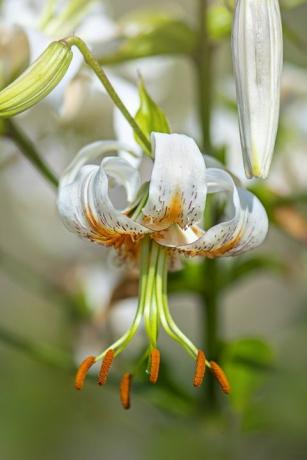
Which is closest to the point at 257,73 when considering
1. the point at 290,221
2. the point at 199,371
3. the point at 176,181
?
the point at 176,181

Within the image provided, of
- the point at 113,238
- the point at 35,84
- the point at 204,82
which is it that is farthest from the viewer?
the point at 204,82

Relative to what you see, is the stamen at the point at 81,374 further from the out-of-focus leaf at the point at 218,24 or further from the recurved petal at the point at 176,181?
the out-of-focus leaf at the point at 218,24

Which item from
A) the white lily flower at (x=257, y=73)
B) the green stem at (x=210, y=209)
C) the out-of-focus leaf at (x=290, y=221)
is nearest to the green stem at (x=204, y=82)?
the green stem at (x=210, y=209)

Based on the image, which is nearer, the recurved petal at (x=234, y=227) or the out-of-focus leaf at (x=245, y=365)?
the recurved petal at (x=234, y=227)

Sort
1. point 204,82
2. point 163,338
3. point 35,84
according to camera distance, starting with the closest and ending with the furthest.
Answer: point 35,84
point 204,82
point 163,338

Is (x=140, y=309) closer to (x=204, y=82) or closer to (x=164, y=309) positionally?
(x=164, y=309)

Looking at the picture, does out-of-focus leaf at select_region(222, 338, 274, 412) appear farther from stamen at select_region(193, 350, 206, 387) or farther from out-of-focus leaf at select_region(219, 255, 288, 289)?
stamen at select_region(193, 350, 206, 387)

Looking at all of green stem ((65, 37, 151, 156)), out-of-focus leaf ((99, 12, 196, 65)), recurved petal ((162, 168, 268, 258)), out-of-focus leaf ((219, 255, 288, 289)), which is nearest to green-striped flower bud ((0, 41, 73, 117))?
green stem ((65, 37, 151, 156))
